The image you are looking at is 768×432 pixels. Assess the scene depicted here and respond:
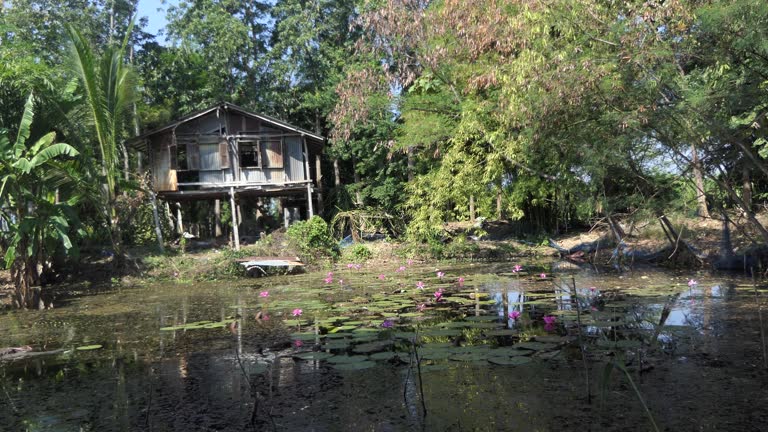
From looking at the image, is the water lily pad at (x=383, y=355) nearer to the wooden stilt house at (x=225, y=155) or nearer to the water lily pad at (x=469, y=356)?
the water lily pad at (x=469, y=356)

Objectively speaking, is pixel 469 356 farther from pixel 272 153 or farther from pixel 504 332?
pixel 272 153

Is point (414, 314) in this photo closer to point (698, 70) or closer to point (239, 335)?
point (239, 335)

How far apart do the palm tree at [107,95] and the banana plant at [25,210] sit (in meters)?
2.46

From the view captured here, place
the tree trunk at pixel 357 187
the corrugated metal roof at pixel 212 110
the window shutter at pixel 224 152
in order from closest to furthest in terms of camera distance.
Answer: the corrugated metal roof at pixel 212 110 < the window shutter at pixel 224 152 < the tree trunk at pixel 357 187

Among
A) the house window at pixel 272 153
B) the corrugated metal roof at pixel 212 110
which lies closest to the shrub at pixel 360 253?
the house window at pixel 272 153

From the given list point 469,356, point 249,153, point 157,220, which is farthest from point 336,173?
point 469,356

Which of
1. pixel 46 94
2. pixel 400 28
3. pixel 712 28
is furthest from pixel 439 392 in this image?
pixel 46 94

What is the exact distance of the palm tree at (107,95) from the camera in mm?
14062

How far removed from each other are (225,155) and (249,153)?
195 centimetres

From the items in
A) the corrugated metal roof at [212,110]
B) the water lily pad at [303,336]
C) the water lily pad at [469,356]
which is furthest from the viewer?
the corrugated metal roof at [212,110]

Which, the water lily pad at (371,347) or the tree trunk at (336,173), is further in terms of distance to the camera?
the tree trunk at (336,173)

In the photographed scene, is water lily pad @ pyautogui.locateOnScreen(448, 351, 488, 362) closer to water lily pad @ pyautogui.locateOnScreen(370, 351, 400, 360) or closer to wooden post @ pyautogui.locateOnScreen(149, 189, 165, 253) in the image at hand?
water lily pad @ pyautogui.locateOnScreen(370, 351, 400, 360)

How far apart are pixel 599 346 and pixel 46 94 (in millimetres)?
13977

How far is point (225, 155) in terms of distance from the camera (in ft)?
62.9
